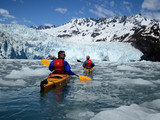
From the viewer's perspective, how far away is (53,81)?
206 inches

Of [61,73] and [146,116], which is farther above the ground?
[61,73]

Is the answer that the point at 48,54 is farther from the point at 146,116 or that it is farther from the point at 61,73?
the point at 146,116

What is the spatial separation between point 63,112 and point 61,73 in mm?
3151

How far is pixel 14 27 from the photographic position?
28.4 metres

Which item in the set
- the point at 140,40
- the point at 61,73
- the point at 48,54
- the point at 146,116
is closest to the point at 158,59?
the point at 140,40

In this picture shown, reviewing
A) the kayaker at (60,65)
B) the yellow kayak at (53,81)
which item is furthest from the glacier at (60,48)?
the yellow kayak at (53,81)

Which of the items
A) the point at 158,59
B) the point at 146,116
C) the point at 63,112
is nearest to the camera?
the point at 146,116

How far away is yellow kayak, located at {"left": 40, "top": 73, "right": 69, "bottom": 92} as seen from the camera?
182 inches

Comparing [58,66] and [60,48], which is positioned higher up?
[60,48]

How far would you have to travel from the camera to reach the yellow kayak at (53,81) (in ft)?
15.2

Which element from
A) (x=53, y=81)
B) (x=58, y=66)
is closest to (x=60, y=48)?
(x=58, y=66)

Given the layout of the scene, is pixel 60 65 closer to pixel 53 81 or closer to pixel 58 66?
pixel 58 66

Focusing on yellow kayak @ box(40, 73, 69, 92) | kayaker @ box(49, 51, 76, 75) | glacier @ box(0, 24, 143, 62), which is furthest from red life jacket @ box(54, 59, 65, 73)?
glacier @ box(0, 24, 143, 62)

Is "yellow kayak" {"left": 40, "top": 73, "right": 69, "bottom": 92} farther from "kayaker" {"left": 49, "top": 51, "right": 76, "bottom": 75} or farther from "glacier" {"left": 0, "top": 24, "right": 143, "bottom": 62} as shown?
"glacier" {"left": 0, "top": 24, "right": 143, "bottom": 62}
